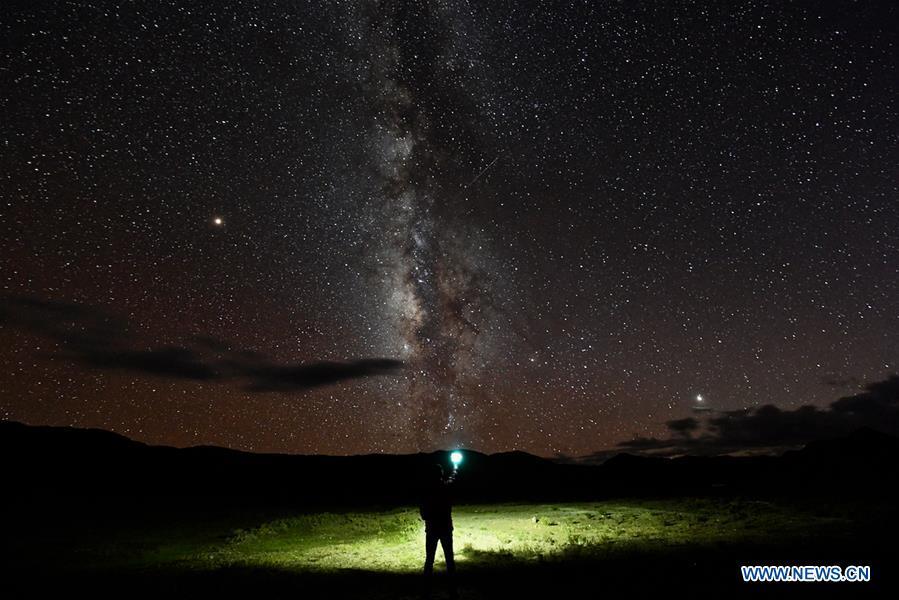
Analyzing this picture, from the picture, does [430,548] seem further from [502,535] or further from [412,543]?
[502,535]

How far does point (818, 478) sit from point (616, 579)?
3905 centimetres

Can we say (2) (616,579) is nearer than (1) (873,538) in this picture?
Yes

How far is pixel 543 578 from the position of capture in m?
9.76

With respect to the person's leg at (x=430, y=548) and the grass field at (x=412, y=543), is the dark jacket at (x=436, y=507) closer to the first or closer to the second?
the person's leg at (x=430, y=548)

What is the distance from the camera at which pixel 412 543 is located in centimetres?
1541

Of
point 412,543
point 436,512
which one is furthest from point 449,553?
point 412,543

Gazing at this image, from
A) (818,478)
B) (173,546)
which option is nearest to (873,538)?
(173,546)

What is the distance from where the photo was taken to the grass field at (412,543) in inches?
445

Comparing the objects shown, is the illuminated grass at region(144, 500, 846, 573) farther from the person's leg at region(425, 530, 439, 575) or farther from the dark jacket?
the dark jacket

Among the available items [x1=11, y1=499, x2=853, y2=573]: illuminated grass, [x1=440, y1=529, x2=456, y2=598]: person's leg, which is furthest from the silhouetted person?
[x1=11, y1=499, x2=853, y2=573]: illuminated grass

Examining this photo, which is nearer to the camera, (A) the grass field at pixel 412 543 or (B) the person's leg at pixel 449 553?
(B) the person's leg at pixel 449 553

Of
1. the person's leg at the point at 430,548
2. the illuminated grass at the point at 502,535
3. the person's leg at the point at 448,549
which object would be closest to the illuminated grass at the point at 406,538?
the illuminated grass at the point at 502,535

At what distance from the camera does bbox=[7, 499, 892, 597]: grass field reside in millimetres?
11297

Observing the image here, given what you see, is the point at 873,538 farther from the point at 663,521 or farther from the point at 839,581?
the point at 663,521
